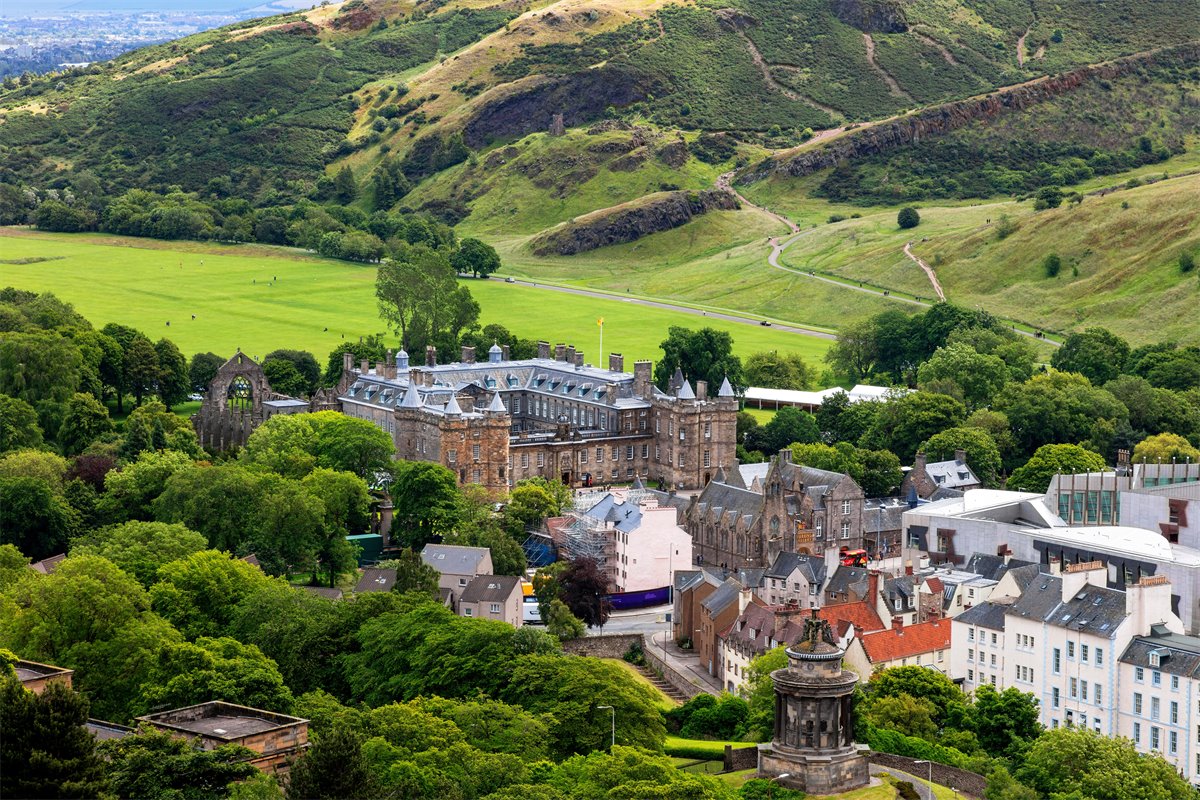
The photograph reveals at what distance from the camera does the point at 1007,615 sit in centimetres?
10006

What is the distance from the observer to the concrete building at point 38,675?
245 feet

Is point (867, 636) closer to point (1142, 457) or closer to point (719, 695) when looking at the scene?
point (719, 695)

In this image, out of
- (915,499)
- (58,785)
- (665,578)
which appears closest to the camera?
(58,785)

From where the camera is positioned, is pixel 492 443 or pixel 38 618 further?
pixel 492 443

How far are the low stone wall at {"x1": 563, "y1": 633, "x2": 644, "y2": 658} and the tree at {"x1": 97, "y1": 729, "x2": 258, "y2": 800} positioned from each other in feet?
141

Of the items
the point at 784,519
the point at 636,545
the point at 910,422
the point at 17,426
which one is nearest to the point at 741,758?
the point at 636,545

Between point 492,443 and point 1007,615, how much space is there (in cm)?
5313

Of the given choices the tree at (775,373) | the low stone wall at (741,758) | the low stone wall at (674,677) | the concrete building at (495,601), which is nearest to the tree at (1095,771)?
the low stone wall at (741,758)

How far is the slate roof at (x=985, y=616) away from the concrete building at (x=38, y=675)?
1803 inches

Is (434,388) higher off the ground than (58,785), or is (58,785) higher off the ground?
(434,388)

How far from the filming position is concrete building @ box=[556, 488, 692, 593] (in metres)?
124

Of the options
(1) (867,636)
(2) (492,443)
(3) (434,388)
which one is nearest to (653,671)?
(1) (867,636)

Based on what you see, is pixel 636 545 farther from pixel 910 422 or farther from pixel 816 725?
pixel 816 725

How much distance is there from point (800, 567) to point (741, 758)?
119 feet
